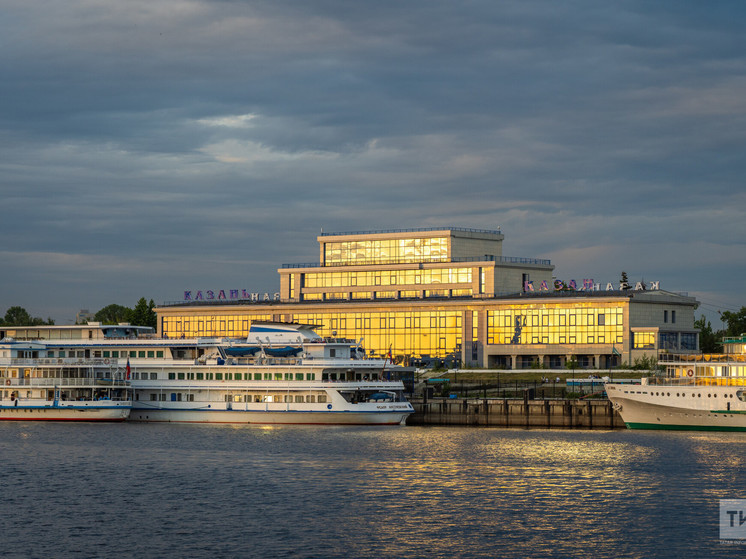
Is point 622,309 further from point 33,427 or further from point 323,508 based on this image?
point 323,508

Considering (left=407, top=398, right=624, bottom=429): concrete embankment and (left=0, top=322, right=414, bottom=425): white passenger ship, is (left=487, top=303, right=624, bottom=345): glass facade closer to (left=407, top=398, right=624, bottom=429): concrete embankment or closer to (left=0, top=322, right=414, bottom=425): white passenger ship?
(left=407, top=398, right=624, bottom=429): concrete embankment

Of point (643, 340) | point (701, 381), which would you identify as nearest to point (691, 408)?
point (701, 381)

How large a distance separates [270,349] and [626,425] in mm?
37026

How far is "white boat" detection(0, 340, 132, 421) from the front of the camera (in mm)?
118375

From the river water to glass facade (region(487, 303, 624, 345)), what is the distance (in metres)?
88.4

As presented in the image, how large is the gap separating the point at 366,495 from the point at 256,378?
49203 millimetres

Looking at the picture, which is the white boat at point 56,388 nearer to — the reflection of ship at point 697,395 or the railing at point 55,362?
the railing at point 55,362

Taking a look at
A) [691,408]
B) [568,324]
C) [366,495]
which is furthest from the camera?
[568,324]

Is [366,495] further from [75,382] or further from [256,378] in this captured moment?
[75,382]

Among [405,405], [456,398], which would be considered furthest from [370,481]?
[456,398]

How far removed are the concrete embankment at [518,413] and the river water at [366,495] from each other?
1544 cm

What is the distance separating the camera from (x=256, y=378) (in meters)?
116

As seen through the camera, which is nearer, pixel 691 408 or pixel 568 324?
pixel 691 408

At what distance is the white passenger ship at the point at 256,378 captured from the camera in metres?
112
